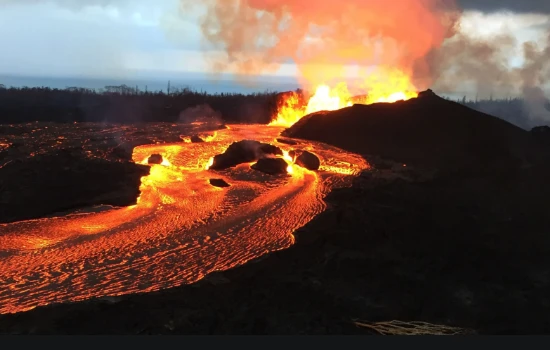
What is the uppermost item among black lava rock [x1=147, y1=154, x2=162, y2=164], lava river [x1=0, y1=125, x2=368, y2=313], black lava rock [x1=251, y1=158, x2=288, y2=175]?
black lava rock [x1=251, y1=158, x2=288, y2=175]

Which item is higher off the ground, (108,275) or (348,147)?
(348,147)

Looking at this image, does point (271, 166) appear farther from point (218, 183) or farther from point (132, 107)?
point (132, 107)

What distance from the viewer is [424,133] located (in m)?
27.6

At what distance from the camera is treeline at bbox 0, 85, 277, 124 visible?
47.4 meters

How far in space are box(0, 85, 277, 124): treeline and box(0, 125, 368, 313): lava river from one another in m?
28.6

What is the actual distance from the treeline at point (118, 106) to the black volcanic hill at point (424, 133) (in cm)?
1658

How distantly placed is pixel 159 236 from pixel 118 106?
45.7 m

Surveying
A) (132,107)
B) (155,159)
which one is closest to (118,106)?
(132,107)

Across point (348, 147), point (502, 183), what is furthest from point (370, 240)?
point (348, 147)

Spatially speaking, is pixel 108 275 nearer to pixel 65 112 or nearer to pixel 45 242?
pixel 45 242

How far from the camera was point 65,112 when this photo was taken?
4872 centimetres

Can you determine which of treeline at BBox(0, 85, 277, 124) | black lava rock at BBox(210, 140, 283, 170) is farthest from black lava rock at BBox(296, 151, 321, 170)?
treeline at BBox(0, 85, 277, 124)

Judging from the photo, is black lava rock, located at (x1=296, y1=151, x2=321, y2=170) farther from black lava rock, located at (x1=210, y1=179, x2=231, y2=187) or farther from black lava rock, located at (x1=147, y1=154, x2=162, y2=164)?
black lava rock, located at (x1=147, y1=154, x2=162, y2=164)

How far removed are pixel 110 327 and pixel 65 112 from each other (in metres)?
45.3
